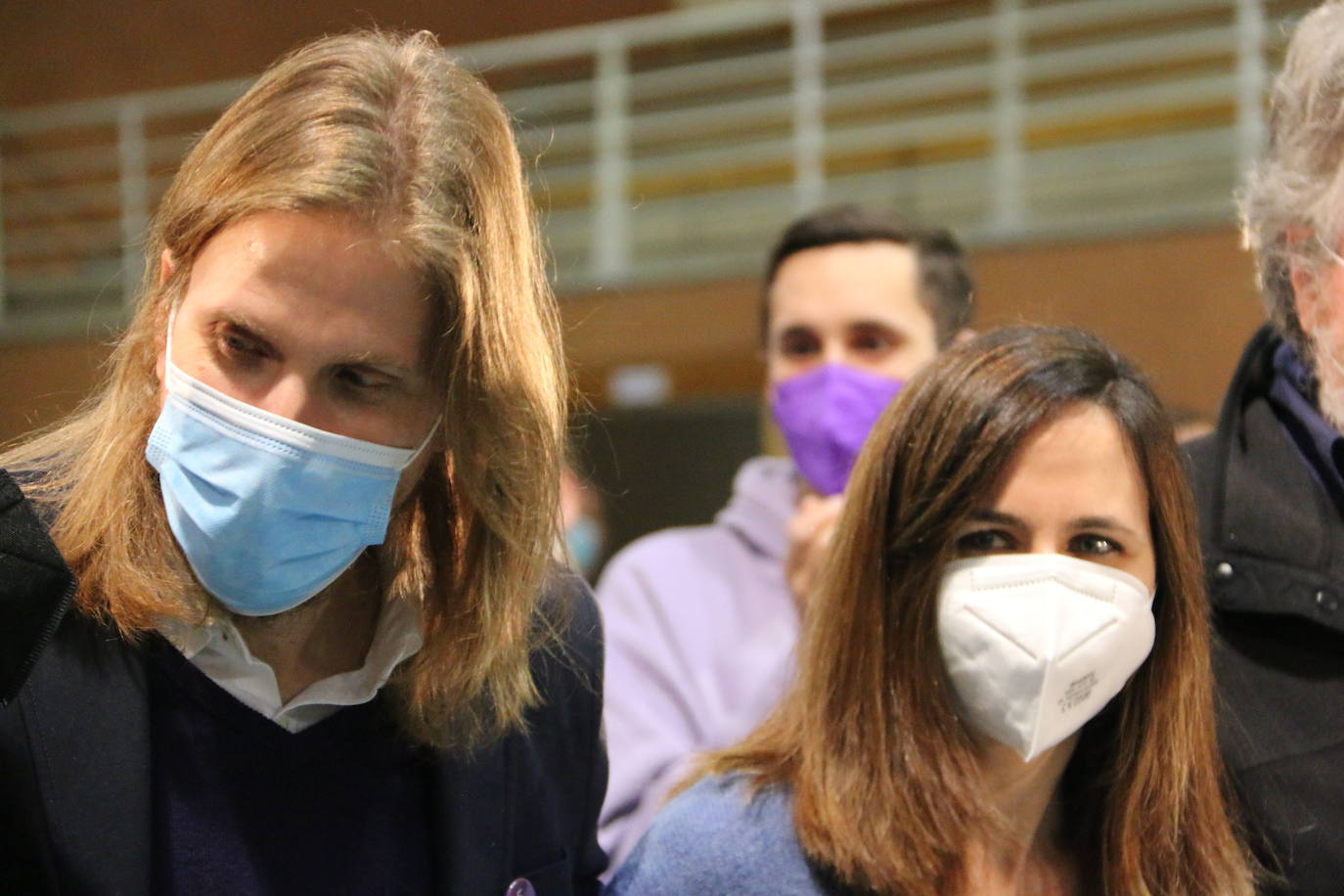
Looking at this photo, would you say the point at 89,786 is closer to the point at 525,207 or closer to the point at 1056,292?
the point at 525,207

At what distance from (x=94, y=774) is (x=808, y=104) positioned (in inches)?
221

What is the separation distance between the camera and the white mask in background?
1.66 m

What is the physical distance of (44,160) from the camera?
7211mm

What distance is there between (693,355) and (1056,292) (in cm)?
159

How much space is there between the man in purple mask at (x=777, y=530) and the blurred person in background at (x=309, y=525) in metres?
0.83

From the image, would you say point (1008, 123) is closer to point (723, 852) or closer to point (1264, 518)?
point (1264, 518)

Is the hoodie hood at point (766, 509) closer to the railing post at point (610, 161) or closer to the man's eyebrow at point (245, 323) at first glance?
the man's eyebrow at point (245, 323)

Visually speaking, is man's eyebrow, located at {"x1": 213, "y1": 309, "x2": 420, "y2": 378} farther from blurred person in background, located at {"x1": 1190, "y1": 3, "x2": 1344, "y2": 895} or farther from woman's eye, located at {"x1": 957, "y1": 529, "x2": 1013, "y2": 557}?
blurred person in background, located at {"x1": 1190, "y1": 3, "x2": 1344, "y2": 895}

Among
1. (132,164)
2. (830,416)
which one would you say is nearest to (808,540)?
(830,416)

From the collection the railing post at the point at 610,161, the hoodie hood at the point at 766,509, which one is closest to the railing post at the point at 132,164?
the railing post at the point at 610,161

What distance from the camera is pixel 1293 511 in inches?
72.4

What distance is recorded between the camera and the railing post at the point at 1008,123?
6.10 m

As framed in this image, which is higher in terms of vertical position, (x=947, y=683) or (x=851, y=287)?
(x=851, y=287)

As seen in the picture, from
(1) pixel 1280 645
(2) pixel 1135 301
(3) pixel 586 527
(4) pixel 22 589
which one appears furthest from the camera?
(2) pixel 1135 301
